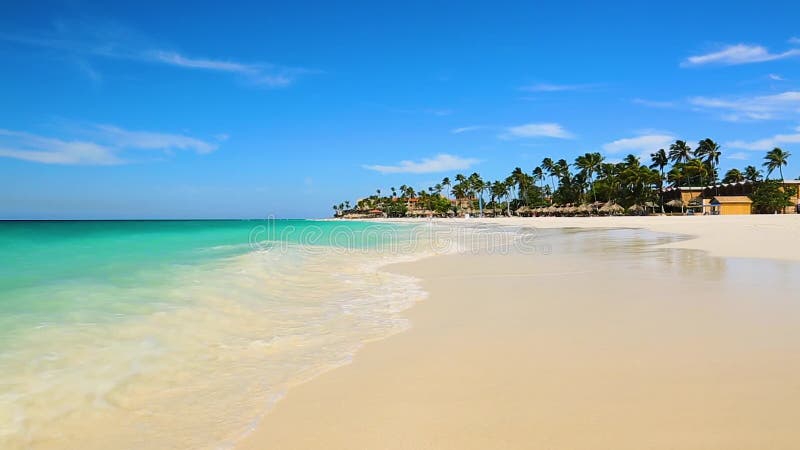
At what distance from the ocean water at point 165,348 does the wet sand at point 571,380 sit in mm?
481

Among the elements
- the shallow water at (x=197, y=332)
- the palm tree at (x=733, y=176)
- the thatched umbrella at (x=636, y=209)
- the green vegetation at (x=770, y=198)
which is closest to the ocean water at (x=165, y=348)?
the shallow water at (x=197, y=332)

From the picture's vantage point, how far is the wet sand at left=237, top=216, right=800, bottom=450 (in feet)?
9.08

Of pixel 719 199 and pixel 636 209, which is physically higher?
pixel 719 199

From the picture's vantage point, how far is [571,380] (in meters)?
3.64

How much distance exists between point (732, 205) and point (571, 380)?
65158 mm

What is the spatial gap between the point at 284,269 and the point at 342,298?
5.04 m

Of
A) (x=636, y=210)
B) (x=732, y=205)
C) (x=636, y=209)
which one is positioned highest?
(x=732, y=205)

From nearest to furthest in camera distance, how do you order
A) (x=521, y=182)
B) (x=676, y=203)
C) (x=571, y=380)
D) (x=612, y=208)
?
(x=571, y=380), (x=676, y=203), (x=612, y=208), (x=521, y=182)

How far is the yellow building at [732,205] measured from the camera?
179 ft

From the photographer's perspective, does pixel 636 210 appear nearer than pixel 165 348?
No

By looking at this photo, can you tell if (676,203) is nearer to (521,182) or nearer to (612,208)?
(612,208)

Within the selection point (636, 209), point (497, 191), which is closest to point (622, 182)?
point (636, 209)

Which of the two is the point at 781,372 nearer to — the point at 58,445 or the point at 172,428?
the point at 172,428

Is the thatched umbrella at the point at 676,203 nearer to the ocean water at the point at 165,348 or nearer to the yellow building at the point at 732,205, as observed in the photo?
the yellow building at the point at 732,205
